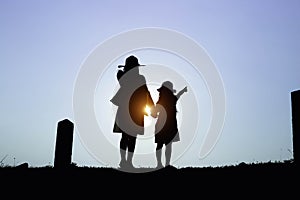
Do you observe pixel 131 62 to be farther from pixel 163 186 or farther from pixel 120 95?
pixel 163 186

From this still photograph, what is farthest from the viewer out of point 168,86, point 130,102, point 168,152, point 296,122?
point 168,86

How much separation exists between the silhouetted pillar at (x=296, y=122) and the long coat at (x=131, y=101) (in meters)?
3.94

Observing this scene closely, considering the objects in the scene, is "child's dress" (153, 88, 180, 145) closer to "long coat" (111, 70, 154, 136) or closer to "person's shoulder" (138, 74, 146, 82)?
"long coat" (111, 70, 154, 136)

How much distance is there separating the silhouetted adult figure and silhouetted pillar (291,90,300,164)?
392cm

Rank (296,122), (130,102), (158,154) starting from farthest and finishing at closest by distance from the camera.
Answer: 1. (158,154)
2. (130,102)
3. (296,122)

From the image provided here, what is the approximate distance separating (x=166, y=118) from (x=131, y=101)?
1259 mm

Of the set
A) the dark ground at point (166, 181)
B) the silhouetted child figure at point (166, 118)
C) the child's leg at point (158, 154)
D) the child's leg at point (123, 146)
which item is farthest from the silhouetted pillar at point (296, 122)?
the child's leg at point (123, 146)

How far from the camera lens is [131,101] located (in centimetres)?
1258

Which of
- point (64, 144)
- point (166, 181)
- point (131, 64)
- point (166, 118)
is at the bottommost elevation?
point (166, 181)

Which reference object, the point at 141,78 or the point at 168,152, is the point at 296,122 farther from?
the point at 141,78

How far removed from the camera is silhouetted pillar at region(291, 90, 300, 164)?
10.9 meters

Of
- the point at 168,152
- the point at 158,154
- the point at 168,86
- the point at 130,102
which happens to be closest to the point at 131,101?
the point at 130,102

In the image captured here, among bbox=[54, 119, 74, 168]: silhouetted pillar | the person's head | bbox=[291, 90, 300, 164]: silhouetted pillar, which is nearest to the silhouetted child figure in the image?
the person's head

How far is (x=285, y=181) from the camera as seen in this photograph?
9.43m
